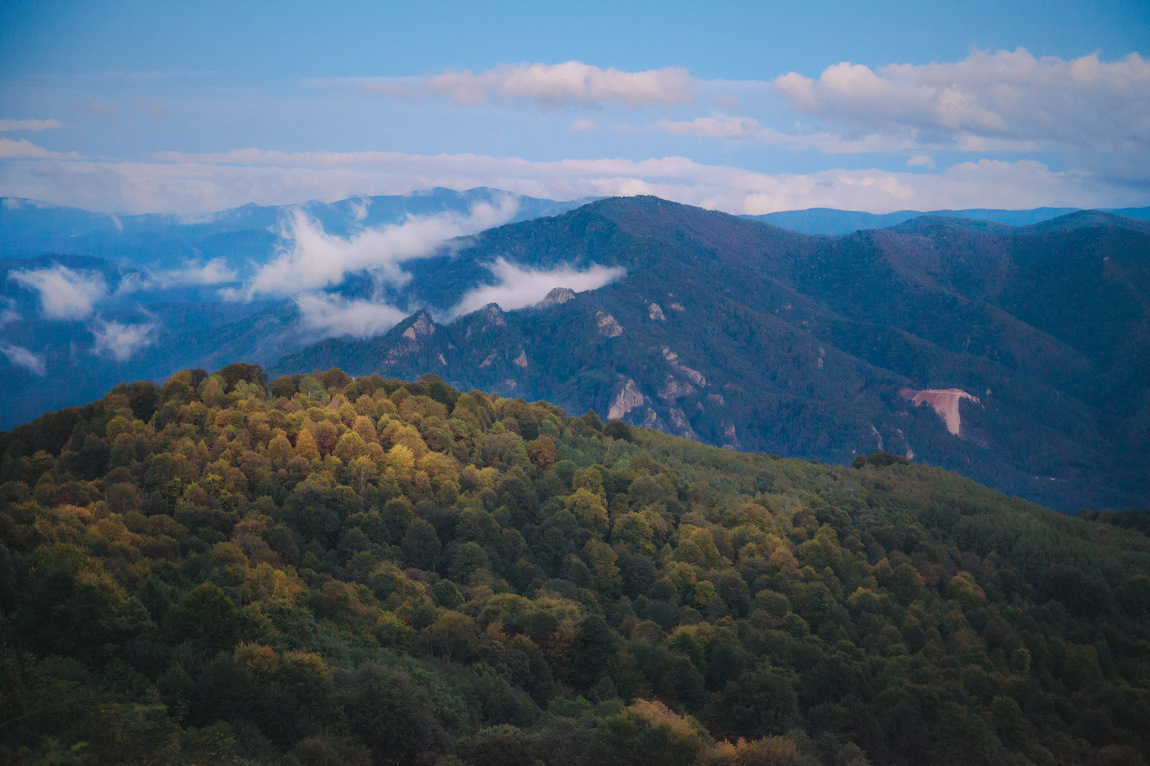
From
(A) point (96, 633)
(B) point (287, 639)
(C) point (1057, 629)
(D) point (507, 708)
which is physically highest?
(A) point (96, 633)

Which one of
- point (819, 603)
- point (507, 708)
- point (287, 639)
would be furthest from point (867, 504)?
point (287, 639)

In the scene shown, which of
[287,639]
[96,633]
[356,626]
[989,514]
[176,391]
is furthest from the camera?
[989,514]

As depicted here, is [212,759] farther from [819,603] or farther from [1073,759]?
[819,603]

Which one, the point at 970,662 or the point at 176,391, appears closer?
the point at 970,662

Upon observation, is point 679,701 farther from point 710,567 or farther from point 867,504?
point 867,504

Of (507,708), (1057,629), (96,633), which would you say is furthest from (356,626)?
(1057,629)

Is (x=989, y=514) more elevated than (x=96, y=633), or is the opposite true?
(x=96, y=633)

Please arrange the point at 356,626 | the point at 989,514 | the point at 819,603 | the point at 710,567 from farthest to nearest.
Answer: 1. the point at 989,514
2. the point at 710,567
3. the point at 819,603
4. the point at 356,626
